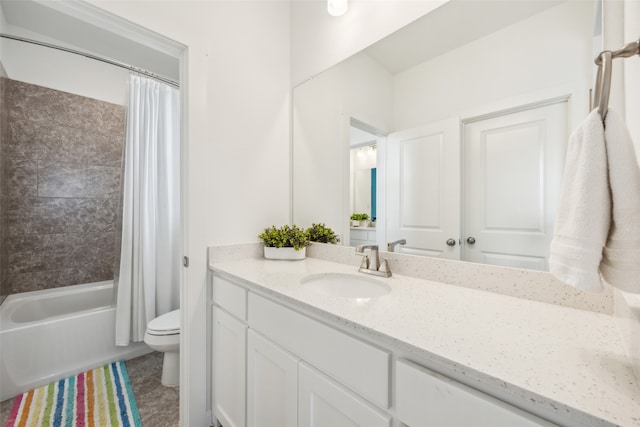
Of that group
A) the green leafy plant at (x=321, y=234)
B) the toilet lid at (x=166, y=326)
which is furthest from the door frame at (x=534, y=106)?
the toilet lid at (x=166, y=326)

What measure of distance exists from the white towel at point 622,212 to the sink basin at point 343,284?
0.76 metres

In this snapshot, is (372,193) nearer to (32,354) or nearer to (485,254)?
(485,254)

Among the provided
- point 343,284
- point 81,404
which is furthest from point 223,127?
point 81,404

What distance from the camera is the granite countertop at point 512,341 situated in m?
0.40

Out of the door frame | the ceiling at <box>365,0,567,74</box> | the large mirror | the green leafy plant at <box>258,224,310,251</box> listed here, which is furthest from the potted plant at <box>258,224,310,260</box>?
the ceiling at <box>365,0,567,74</box>

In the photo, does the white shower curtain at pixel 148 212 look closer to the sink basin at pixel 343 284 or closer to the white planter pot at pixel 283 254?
the white planter pot at pixel 283 254

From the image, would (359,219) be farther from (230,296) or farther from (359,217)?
(230,296)

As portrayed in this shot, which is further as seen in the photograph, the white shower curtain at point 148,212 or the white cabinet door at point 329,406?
the white shower curtain at point 148,212

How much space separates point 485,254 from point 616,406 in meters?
0.64

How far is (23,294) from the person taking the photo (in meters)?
2.00

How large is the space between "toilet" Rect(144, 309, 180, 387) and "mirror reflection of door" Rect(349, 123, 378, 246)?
1.26 meters

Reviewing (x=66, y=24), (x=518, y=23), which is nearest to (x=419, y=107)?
(x=518, y=23)

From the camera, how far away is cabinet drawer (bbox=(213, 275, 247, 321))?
1.13 metres

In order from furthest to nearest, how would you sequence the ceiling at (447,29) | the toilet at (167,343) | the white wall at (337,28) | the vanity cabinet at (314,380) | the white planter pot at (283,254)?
1. the toilet at (167,343)
2. the white planter pot at (283,254)
3. the white wall at (337,28)
4. the ceiling at (447,29)
5. the vanity cabinet at (314,380)
